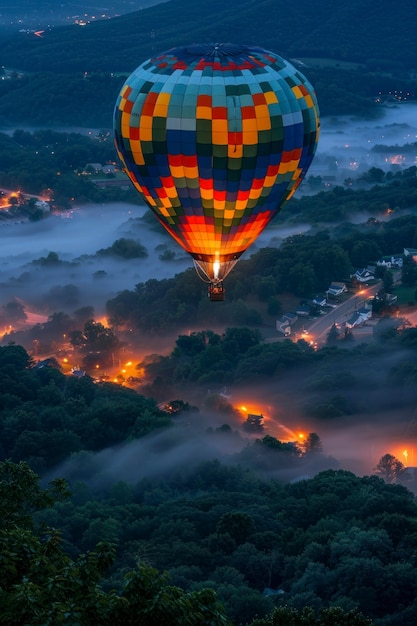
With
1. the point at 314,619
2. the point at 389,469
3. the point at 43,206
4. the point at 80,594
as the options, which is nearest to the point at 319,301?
the point at 389,469

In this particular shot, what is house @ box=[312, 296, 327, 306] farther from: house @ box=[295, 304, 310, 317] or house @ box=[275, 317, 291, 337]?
house @ box=[275, 317, 291, 337]

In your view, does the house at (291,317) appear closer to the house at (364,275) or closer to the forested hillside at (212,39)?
the house at (364,275)

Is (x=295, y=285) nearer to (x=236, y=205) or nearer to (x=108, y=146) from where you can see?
(x=236, y=205)

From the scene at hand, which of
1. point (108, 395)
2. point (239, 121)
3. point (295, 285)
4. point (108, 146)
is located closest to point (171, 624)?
point (239, 121)

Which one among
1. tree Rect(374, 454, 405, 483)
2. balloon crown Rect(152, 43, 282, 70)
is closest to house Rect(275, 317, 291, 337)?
tree Rect(374, 454, 405, 483)

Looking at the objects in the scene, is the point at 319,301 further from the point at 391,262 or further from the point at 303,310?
the point at 391,262

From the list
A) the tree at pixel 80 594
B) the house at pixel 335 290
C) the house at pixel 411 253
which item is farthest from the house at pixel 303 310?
the tree at pixel 80 594
